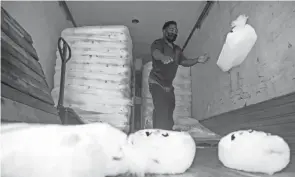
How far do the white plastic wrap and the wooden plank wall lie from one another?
1490mm

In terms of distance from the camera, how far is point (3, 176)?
0.65 metres

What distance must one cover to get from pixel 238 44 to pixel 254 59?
0.31 meters

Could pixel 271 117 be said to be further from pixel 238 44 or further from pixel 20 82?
pixel 20 82

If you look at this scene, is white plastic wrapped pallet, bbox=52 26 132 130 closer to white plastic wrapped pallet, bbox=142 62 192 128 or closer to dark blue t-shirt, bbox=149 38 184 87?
dark blue t-shirt, bbox=149 38 184 87

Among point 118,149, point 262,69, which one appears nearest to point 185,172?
point 118,149

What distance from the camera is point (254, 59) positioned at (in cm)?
216

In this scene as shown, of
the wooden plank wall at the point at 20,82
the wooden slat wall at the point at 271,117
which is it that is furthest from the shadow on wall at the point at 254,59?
the wooden plank wall at the point at 20,82

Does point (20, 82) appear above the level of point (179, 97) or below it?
below

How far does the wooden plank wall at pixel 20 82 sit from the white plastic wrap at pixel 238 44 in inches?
58.7

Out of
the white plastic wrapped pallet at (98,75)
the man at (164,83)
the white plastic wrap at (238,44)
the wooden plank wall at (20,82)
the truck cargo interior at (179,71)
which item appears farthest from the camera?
the white plastic wrapped pallet at (98,75)

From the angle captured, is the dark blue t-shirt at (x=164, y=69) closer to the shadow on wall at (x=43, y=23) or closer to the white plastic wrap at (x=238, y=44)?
the white plastic wrap at (x=238, y=44)

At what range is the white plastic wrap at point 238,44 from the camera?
1.95m

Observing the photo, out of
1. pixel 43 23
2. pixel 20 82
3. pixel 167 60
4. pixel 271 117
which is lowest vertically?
pixel 271 117

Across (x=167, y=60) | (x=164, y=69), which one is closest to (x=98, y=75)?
(x=164, y=69)
